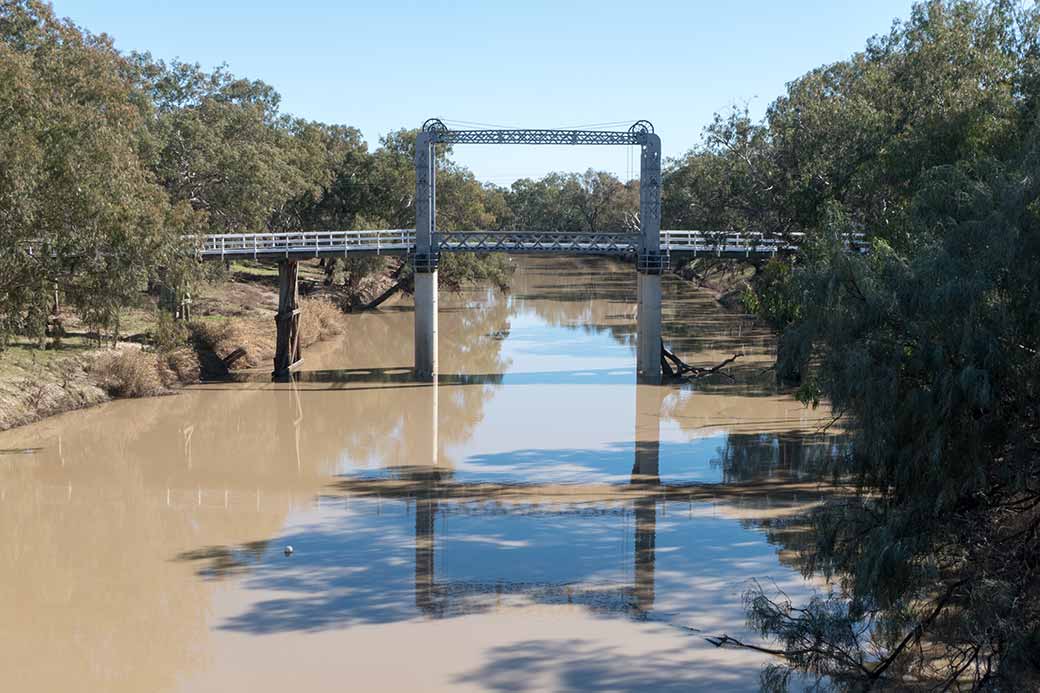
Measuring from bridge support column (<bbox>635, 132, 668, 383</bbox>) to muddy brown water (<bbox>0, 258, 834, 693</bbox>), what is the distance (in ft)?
4.28

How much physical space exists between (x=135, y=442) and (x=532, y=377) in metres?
14.1

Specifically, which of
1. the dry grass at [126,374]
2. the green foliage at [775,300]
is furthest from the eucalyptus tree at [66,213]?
the green foliage at [775,300]

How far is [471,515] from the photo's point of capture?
65.2 feet

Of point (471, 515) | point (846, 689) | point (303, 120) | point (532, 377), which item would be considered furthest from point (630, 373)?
point (303, 120)

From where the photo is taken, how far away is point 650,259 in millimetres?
34281

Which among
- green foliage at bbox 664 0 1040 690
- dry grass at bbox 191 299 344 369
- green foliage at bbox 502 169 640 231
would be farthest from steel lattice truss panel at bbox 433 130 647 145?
green foliage at bbox 502 169 640 231

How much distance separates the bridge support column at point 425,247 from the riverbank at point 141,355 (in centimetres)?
625

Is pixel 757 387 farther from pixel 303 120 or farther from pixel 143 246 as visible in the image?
pixel 303 120

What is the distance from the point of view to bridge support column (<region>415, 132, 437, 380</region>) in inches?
1340

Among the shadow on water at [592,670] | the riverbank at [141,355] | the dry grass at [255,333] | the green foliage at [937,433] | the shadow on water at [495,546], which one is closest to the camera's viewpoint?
the green foliage at [937,433]

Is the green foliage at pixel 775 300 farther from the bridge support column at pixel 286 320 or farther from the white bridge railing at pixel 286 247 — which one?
the bridge support column at pixel 286 320

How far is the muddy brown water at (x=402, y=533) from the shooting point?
13.3 meters

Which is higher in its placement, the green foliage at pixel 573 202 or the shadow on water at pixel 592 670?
the green foliage at pixel 573 202

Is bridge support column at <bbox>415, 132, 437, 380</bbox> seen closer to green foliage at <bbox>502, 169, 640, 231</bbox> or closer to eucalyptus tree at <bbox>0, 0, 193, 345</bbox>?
eucalyptus tree at <bbox>0, 0, 193, 345</bbox>
